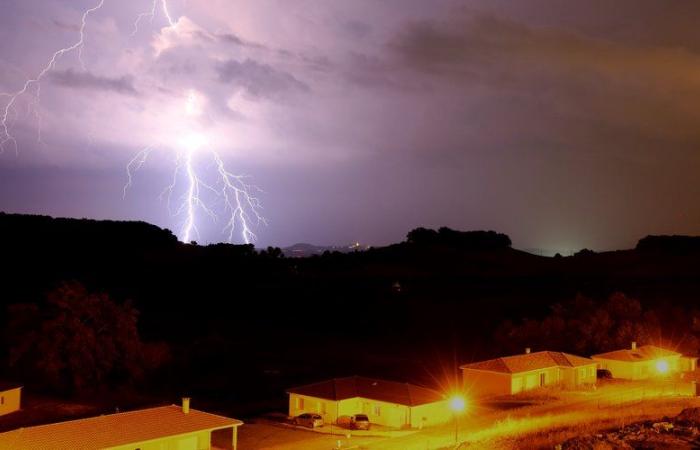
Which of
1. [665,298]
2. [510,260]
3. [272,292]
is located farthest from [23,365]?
[510,260]

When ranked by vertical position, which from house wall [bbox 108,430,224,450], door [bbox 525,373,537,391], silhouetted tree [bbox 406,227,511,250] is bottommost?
house wall [bbox 108,430,224,450]

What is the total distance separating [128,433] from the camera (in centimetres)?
2173

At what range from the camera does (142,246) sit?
106 meters

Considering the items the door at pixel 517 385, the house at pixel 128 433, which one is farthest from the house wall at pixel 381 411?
the door at pixel 517 385

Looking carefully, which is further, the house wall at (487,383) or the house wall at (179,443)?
the house wall at (487,383)

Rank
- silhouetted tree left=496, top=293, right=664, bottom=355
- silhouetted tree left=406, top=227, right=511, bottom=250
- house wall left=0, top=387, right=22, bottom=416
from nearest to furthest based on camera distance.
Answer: house wall left=0, top=387, right=22, bottom=416, silhouetted tree left=496, top=293, right=664, bottom=355, silhouetted tree left=406, top=227, right=511, bottom=250

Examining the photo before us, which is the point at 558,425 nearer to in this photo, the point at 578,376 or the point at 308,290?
the point at 578,376

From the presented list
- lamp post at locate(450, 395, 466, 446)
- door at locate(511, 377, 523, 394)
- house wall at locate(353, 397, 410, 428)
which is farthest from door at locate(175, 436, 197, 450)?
door at locate(511, 377, 523, 394)

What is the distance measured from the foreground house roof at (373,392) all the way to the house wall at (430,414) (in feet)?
0.63

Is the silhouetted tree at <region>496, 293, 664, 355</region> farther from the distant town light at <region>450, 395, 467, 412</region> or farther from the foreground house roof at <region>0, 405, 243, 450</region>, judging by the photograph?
the foreground house roof at <region>0, 405, 243, 450</region>

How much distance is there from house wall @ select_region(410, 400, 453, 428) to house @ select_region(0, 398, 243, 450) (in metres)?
7.71

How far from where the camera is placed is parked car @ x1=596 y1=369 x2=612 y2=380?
41.4 m

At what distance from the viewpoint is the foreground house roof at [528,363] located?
121ft

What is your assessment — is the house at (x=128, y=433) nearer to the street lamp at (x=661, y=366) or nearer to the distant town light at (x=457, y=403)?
the distant town light at (x=457, y=403)
